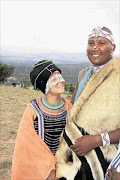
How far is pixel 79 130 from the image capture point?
5.90ft

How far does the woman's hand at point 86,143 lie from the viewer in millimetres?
1729

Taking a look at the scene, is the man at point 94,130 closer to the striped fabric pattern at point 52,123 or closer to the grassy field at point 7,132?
the striped fabric pattern at point 52,123

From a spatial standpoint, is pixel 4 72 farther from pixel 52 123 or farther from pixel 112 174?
pixel 112 174

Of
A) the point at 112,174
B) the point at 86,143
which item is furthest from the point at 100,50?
the point at 112,174

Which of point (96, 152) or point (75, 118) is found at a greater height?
point (75, 118)

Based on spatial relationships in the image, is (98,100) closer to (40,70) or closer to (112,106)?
(112,106)

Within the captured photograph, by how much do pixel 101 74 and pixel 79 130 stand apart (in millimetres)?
477

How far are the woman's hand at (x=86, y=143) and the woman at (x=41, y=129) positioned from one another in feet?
1.25

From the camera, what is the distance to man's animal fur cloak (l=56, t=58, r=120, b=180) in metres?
1.69

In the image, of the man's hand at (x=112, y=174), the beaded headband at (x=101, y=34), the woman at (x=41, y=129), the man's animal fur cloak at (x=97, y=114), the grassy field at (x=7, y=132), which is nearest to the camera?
the man's hand at (x=112, y=174)

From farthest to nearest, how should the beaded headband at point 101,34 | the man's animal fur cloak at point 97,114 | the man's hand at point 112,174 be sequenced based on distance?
the beaded headband at point 101,34
the man's animal fur cloak at point 97,114
the man's hand at point 112,174

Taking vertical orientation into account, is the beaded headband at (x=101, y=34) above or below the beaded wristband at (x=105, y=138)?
above

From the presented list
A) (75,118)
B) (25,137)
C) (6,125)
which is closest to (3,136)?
(6,125)

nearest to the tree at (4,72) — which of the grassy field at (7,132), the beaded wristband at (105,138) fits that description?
the grassy field at (7,132)
